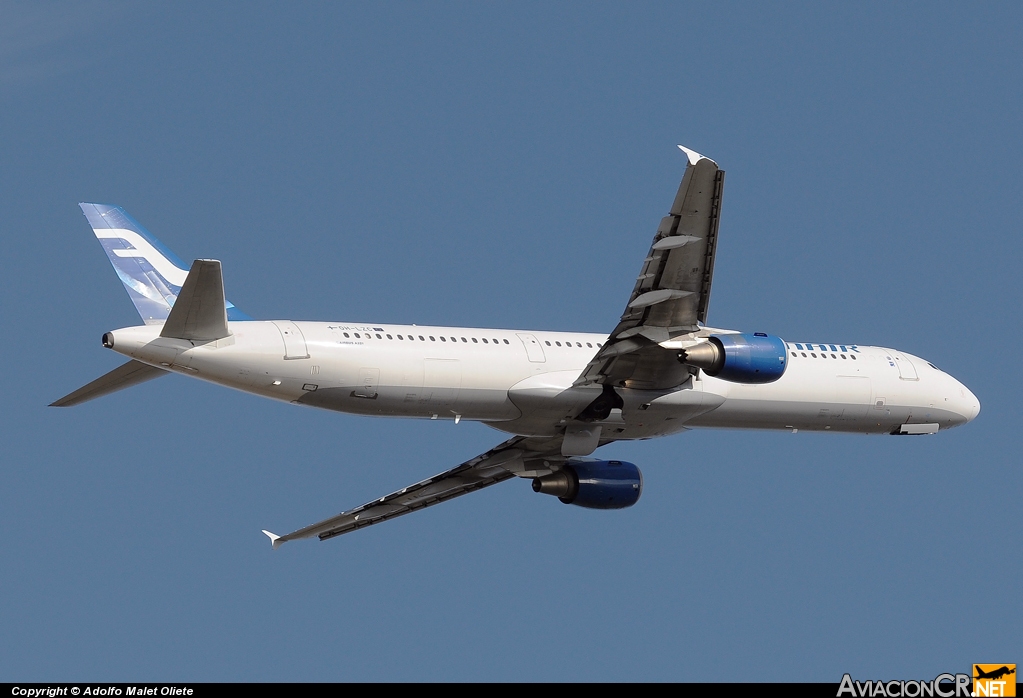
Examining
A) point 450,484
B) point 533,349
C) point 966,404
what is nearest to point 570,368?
point 533,349

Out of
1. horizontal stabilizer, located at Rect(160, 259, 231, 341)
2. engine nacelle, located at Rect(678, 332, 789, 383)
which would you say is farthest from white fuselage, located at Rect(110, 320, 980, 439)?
engine nacelle, located at Rect(678, 332, 789, 383)

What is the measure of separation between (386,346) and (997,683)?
1486cm

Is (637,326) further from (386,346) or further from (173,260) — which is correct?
(173,260)

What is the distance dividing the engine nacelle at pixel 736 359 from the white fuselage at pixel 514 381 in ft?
7.20

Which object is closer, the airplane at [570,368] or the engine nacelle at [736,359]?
the airplane at [570,368]

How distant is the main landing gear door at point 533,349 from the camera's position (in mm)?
35812

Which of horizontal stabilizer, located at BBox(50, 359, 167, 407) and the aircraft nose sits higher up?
the aircraft nose

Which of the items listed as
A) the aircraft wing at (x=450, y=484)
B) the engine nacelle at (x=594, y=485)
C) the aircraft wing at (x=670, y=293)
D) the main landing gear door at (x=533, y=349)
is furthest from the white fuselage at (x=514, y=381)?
the aircraft wing at (x=450, y=484)

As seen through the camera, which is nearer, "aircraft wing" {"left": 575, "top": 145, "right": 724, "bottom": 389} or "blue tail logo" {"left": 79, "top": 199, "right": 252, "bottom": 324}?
"aircraft wing" {"left": 575, "top": 145, "right": 724, "bottom": 389}

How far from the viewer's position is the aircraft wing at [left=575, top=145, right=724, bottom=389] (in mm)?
30000

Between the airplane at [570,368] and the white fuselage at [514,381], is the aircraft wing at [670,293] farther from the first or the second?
the white fuselage at [514,381]

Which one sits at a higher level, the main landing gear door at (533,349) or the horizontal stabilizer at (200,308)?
the main landing gear door at (533,349)

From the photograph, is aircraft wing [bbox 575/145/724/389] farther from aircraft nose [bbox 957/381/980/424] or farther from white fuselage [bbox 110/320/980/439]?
aircraft nose [bbox 957/381/980/424]

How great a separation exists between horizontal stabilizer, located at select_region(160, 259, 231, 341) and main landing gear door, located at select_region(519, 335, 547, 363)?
7.36 m
